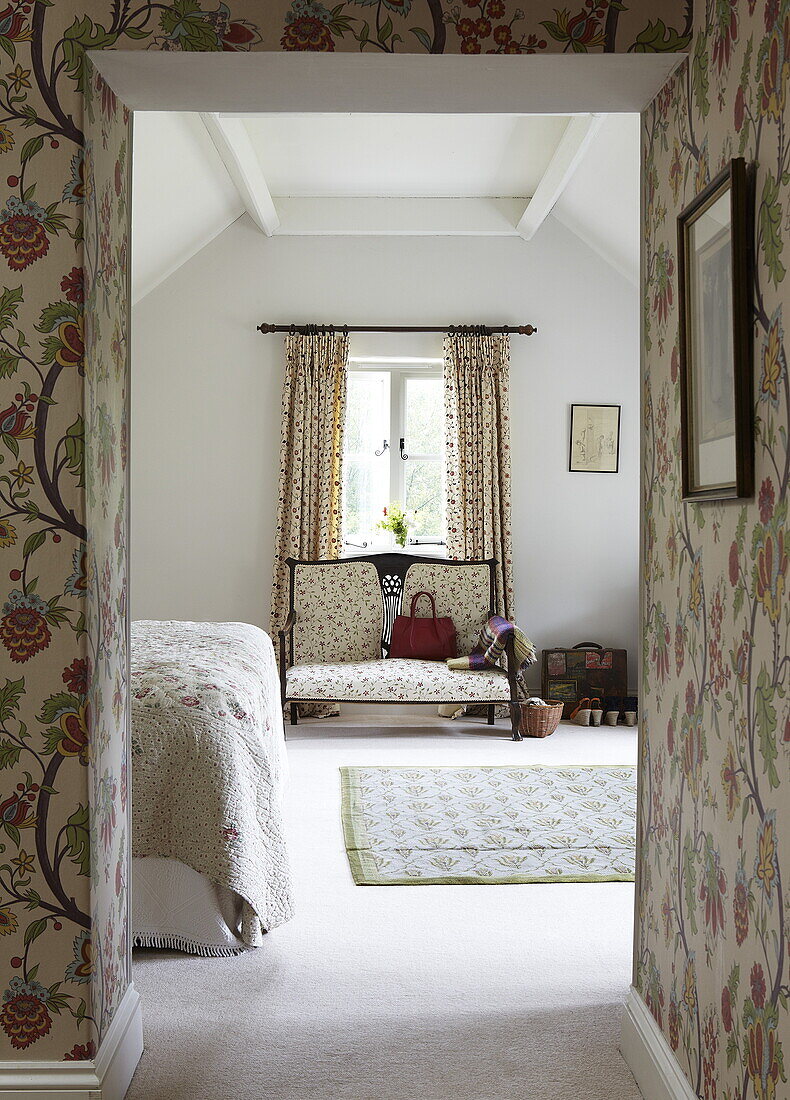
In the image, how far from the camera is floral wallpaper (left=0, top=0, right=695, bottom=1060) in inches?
72.0

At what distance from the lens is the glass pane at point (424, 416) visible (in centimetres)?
644

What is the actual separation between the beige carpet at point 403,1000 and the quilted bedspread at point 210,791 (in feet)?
0.62

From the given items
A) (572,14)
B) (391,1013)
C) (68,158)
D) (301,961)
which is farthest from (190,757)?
(572,14)

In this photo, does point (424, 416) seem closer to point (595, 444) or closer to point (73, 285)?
point (595, 444)

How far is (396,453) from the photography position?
21.2 feet

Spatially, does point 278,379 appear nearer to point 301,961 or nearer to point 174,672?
point 174,672

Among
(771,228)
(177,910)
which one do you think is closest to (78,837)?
(177,910)

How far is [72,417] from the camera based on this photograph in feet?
6.05

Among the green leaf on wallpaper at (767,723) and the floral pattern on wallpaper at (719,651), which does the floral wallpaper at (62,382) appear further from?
the green leaf on wallpaper at (767,723)

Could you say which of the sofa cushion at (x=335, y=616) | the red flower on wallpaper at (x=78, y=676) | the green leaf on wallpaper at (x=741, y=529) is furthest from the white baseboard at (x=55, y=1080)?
the sofa cushion at (x=335, y=616)

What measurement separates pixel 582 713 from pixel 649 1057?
3863 mm

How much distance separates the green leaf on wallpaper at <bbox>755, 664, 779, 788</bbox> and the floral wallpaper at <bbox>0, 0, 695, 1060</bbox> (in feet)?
3.32

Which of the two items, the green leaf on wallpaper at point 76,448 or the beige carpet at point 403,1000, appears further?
the beige carpet at point 403,1000

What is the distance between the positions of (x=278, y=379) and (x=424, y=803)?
318 cm
